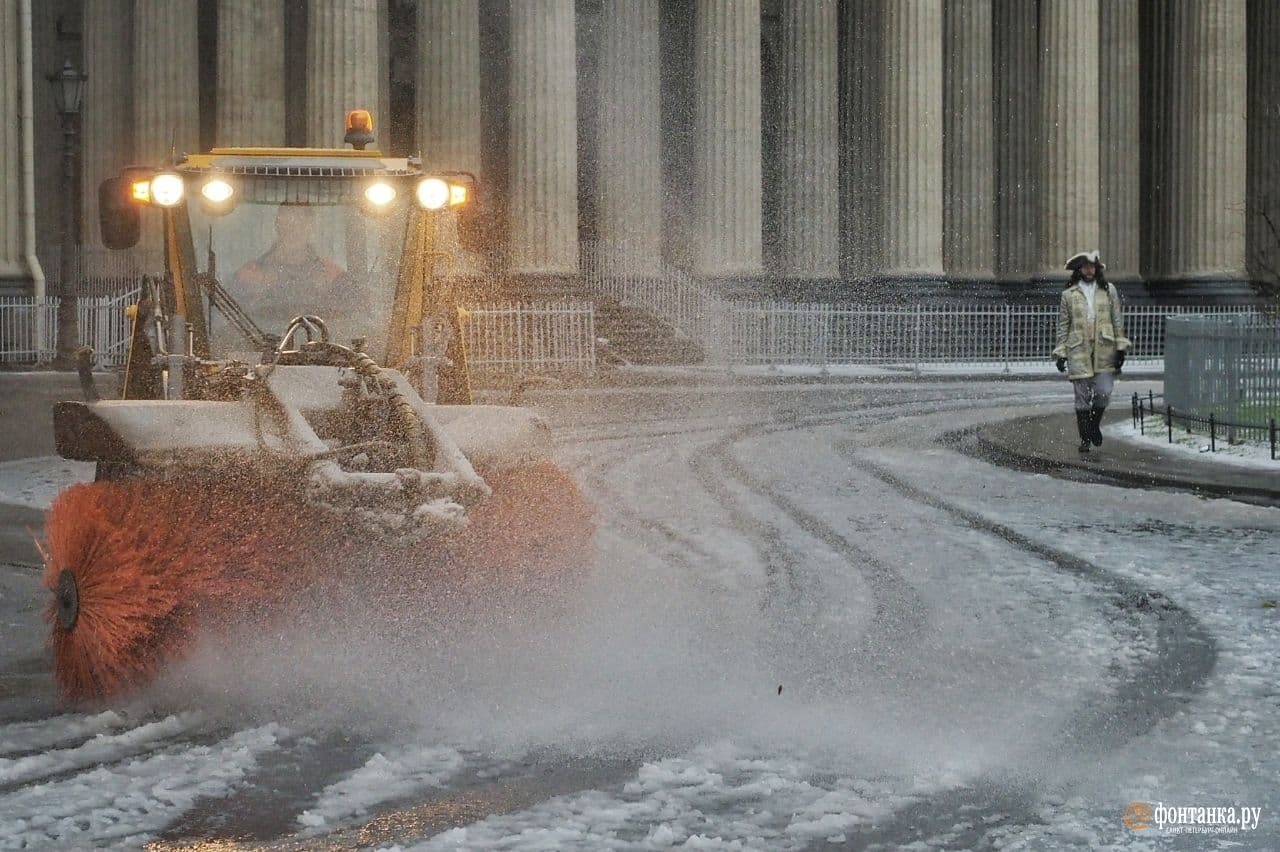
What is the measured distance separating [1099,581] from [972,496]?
4.61 metres

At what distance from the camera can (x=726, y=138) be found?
36.3 meters

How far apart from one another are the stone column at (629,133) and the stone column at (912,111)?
448 cm

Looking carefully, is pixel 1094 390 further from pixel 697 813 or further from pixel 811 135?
pixel 811 135

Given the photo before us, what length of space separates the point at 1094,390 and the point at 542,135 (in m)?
16.5

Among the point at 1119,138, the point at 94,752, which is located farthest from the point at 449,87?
the point at 94,752

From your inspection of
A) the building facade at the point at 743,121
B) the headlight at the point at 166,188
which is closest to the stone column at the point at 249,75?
the building facade at the point at 743,121

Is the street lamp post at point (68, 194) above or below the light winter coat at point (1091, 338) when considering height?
above

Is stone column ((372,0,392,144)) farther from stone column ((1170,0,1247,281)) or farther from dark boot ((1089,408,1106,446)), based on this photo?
dark boot ((1089,408,1106,446))

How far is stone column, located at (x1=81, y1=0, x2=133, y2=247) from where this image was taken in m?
34.6

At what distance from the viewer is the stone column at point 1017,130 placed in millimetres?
41438

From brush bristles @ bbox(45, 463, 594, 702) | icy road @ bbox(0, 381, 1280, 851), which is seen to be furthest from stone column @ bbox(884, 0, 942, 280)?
brush bristles @ bbox(45, 463, 594, 702)

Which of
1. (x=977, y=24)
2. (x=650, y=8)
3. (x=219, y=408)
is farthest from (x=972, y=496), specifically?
(x=977, y=24)

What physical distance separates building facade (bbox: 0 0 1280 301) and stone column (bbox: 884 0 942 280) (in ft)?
0.14

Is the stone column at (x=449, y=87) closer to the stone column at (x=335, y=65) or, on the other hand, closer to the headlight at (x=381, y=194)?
the stone column at (x=335, y=65)
